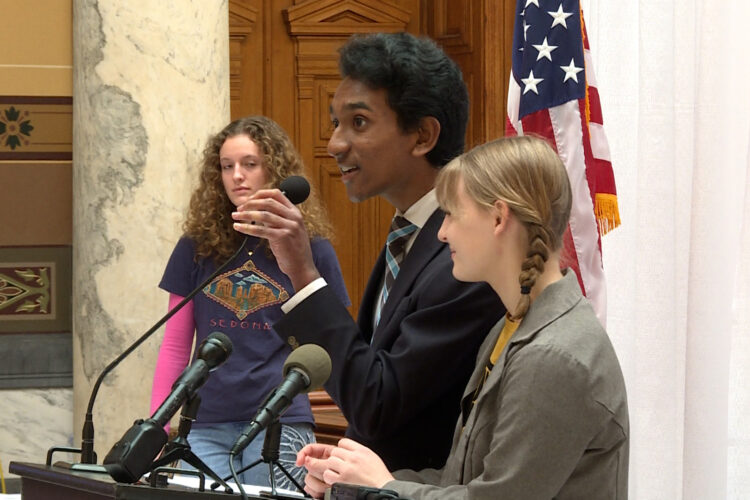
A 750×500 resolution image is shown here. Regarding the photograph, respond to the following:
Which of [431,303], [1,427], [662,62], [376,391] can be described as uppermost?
[662,62]

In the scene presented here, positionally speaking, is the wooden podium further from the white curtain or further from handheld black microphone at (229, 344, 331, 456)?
the white curtain

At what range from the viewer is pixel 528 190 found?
73.9 inches

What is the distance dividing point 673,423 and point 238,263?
1.61 meters

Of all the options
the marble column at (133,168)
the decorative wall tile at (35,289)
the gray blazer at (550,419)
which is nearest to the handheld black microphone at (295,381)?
the gray blazer at (550,419)

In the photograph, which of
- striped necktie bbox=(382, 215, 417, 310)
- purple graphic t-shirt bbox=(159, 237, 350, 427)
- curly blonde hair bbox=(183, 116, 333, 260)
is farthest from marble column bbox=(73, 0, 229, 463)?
striped necktie bbox=(382, 215, 417, 310)

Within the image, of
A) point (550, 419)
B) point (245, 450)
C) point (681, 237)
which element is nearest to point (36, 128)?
point (245, 450)

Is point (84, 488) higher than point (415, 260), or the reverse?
point (415, 260)

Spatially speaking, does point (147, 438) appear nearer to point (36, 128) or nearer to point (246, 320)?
point (246, 320)

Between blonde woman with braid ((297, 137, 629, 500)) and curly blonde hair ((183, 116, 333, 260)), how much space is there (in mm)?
1608

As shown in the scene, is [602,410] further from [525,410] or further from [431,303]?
[431,303]

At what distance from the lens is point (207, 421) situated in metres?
3.32

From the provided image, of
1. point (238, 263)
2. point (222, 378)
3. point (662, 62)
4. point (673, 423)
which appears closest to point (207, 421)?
point (222, 378)

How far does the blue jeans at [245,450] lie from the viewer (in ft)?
10.4

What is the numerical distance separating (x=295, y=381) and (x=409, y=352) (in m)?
0.36
